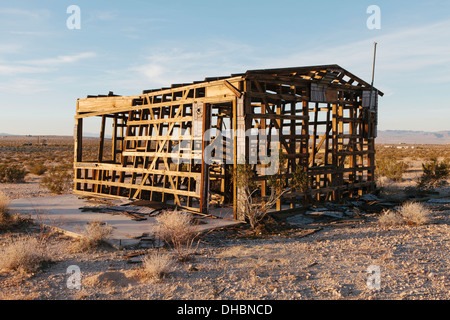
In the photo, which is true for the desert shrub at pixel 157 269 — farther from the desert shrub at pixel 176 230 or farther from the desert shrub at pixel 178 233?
the desert shrub at pixel 176 230

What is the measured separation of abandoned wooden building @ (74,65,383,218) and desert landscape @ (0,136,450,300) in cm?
198

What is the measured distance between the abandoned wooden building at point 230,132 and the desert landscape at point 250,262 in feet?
6.48

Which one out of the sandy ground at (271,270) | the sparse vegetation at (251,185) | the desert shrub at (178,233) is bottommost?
the sandy ground at (271,270)

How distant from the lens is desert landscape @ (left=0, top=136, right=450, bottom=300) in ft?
16.3

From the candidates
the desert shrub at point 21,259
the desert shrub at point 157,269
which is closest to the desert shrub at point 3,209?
the desert shrub at point 21,259

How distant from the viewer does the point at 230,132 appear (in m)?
13.3

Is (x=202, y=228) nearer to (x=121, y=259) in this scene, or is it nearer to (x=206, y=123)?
(x=121, y=259)

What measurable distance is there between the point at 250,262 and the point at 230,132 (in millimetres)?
7648

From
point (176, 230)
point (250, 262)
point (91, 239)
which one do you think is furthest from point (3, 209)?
point (250, 262)

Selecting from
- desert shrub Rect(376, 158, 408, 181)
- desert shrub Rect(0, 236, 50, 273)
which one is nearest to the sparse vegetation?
desert shrub Rect(0, 236, 50, 273)

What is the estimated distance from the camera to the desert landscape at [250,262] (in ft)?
16.3

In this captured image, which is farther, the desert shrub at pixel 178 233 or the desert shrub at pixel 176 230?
the desert shrub at pixel 176 230

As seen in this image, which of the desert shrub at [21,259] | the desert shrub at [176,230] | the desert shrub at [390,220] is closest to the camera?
the desert shrub at [21,259]
